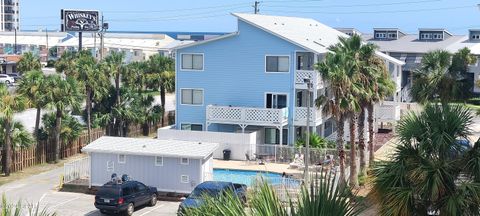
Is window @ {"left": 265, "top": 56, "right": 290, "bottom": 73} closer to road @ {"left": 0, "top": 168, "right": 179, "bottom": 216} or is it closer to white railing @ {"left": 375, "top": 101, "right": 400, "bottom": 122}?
white railing @ {"left": 375, "top": 101, "right": 400, "bottom": 122}

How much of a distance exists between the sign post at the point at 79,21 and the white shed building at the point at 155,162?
69.5m

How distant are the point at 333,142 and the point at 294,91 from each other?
4.14 m

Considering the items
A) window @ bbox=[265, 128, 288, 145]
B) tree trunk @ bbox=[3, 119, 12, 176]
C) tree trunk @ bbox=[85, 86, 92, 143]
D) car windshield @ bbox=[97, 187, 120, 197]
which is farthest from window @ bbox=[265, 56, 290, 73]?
car windshield @ bbox=[97, 187, 120, 197]

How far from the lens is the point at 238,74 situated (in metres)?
44.6

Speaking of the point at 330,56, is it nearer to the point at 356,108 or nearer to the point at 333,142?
the point at 356,108

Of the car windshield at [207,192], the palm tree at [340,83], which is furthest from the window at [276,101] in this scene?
the car windshield at [207,192]

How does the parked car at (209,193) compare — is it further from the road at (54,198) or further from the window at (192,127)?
the window at (192,127)

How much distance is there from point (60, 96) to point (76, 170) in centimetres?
550

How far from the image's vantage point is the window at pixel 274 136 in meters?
43.7

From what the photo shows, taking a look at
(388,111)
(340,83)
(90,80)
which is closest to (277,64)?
(388,111)

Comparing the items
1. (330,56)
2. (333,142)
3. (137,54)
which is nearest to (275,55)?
(333,142)

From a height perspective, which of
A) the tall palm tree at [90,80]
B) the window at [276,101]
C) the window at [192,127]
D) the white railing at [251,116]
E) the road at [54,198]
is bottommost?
the road at [54,198]

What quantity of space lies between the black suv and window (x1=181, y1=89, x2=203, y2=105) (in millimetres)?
17167

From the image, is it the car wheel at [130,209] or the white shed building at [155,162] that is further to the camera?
the white shed building at [155,162]
